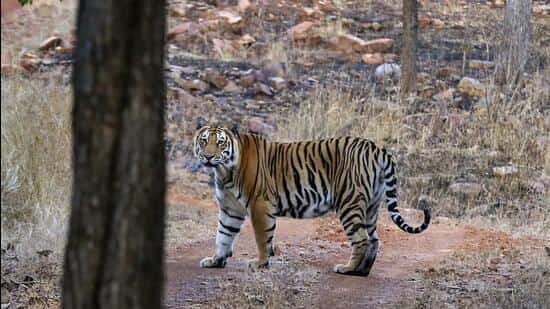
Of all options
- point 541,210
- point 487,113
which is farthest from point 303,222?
point 487,113

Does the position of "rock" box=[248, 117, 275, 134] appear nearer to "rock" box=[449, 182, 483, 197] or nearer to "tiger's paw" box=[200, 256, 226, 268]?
Answer: "rock" box=[449, 182, 483, 197]

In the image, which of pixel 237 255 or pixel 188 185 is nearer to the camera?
pixel 237 255

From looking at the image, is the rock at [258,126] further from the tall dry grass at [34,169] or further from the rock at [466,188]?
the tall dry grass at [34,169]

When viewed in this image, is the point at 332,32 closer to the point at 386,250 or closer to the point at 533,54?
the point at 533,54

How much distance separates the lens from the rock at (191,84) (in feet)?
47.4

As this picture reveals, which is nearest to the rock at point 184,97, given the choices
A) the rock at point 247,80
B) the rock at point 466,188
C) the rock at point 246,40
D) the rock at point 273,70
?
the rock at point 247,80

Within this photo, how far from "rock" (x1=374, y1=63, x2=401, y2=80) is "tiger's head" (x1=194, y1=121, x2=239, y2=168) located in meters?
7.62

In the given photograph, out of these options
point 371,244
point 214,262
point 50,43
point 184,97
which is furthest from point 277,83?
point 371,244

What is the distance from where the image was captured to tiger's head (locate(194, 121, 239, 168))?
24.3ft

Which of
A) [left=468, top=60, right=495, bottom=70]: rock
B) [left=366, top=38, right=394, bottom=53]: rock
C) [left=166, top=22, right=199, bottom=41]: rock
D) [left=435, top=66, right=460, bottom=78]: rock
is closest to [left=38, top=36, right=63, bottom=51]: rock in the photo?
[left=166, top=22, right=199, bottom=41]: rock

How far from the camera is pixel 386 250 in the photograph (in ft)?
28.1

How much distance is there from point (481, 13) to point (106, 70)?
1615 cm

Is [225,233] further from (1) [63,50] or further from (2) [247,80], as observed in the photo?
(1) [63,50]

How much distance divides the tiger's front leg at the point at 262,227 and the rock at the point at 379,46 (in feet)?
29.7
